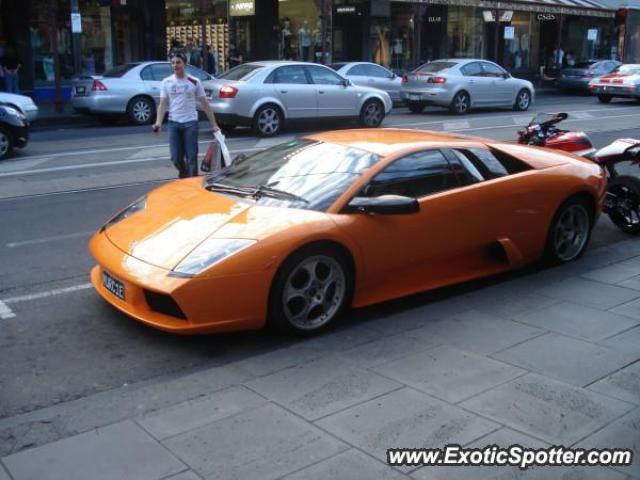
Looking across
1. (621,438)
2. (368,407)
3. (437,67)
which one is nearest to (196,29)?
(437,67)

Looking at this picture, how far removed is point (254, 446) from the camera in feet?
12.1

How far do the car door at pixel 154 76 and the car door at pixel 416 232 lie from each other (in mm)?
13629

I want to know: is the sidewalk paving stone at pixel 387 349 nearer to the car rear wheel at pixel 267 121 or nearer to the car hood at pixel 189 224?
the car hood at pixel 189 224

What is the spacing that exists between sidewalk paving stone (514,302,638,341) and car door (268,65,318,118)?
11.7 meters

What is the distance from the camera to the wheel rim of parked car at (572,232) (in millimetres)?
6871

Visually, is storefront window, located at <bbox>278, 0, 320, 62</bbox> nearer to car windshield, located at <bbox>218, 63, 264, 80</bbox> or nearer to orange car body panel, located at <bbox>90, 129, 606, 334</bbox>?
car windshield, located at <bbox>218, 63, 264, 80</bbox>

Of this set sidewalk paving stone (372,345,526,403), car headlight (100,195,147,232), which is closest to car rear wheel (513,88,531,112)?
car headlight (100,195,147,232)

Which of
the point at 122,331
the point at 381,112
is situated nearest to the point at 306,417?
the point at 122,331

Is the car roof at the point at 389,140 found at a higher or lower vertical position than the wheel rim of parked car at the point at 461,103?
higher

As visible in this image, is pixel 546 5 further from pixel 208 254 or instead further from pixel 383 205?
pixel 208 254

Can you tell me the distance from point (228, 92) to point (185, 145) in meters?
6.89

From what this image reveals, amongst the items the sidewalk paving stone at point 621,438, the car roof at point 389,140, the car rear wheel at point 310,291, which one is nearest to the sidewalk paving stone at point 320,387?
the car rear wheel at point 310,291

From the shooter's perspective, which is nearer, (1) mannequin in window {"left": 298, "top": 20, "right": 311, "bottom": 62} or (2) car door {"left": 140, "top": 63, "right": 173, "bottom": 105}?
(2) car door {"left": 140, "top": 63, "right": 173, "bottom": 105}

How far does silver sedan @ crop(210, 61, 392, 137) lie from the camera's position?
16141 mm
